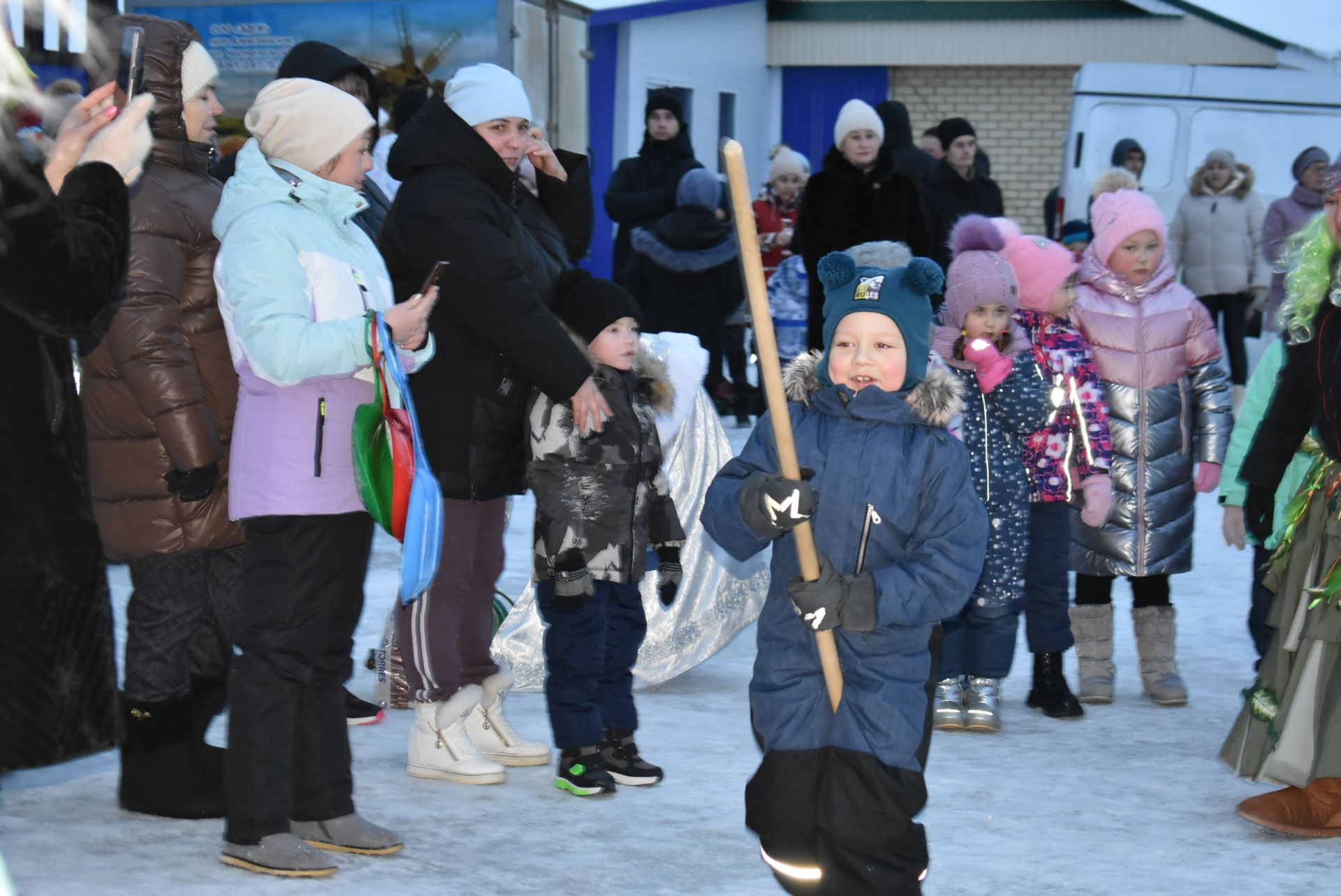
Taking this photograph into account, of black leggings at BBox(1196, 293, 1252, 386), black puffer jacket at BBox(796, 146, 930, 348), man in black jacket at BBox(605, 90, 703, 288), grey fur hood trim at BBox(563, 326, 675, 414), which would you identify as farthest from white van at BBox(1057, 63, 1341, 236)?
grey fur hood trim at BBox(563, 326, 675, 414)

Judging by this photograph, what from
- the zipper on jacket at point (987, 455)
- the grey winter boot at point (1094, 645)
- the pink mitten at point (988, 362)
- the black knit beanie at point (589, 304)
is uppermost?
the black knit beanie at point (589, 304)

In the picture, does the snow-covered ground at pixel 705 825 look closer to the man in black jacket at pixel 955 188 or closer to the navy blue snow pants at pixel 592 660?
the navy blue snow pants at pixel 592 660

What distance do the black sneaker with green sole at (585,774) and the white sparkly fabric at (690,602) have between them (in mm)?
1041

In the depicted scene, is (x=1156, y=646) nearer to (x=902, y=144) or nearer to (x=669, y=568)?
(x=669, y=568)

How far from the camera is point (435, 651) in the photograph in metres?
4.54

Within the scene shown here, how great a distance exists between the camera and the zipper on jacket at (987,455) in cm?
514

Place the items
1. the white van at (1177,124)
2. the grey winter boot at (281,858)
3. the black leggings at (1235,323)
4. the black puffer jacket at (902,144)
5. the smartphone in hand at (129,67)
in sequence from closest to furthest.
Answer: the smartphone in hand at (129,67), the grey winter boot at (281,858), the black puffer jacket at (902,144), the black leggings at (1235,323), the white van at (1177,124)

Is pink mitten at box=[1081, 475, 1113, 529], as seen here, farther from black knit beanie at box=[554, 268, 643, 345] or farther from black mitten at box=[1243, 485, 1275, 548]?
black knit beanie at box=[554, 268, 643, 345]

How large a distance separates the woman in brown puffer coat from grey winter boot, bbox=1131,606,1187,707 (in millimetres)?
2954

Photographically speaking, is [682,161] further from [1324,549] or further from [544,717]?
[1324,549]

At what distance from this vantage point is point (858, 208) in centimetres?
870

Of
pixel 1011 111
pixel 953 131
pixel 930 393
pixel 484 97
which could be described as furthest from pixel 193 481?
pixel 1011 111

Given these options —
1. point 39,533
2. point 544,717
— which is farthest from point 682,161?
point 39,533

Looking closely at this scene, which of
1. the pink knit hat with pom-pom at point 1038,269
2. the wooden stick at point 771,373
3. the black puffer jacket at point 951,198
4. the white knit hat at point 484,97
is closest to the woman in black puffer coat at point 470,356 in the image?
the white knit hat at point 484,97
